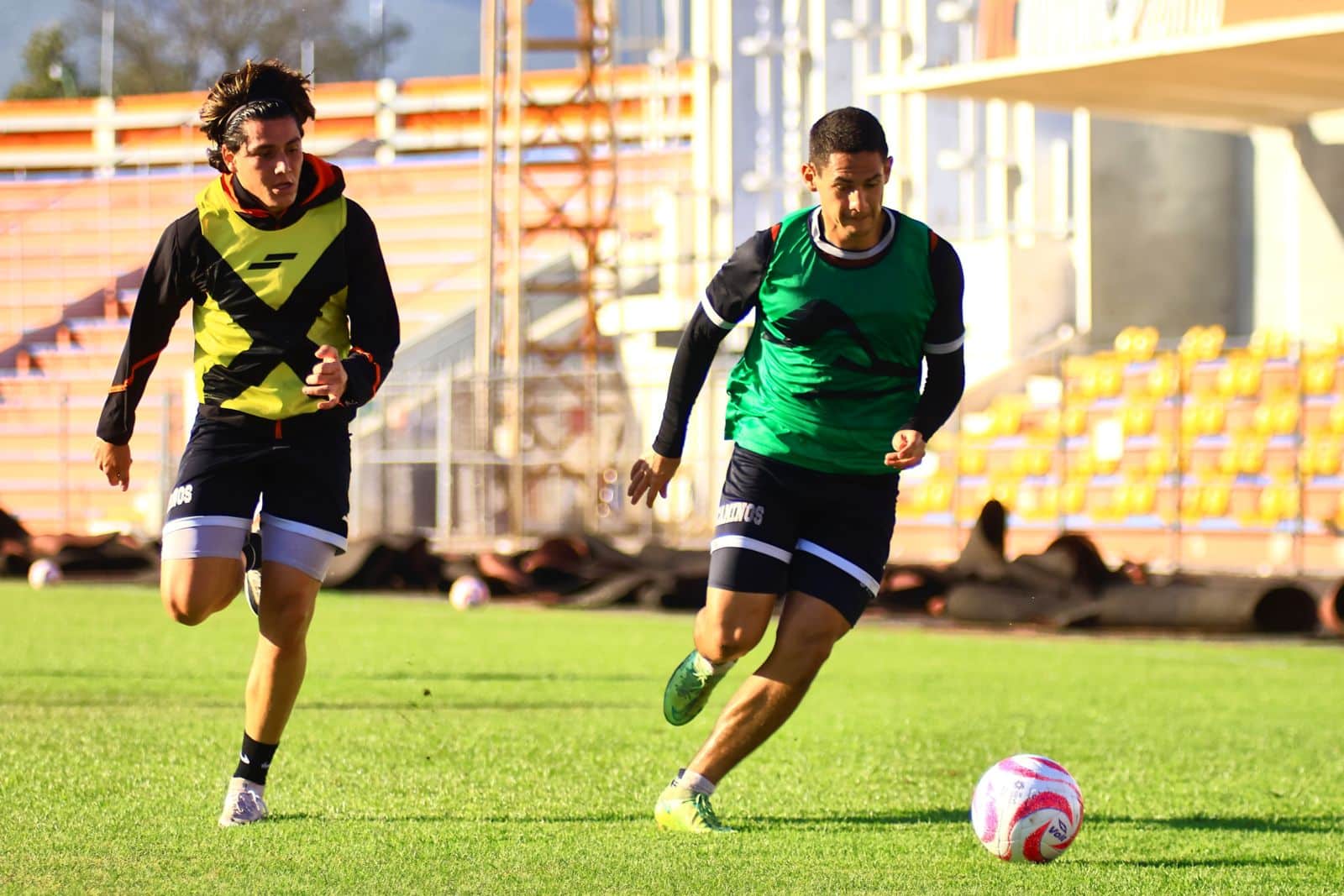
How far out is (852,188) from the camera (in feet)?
17.9

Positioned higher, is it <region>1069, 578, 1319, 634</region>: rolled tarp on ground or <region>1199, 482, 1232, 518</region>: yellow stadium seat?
<region>1199, 482, 1232, 518</region>: yellow stadium seat

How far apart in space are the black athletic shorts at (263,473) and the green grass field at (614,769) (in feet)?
2.89

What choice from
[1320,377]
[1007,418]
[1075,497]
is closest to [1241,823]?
[1320,377]

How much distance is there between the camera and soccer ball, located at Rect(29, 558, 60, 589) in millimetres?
19031

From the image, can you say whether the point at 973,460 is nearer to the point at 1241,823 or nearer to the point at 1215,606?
the point at 1215,606

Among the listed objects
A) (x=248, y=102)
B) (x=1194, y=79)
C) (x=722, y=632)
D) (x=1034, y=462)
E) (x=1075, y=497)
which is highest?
(x=1194, y=79)

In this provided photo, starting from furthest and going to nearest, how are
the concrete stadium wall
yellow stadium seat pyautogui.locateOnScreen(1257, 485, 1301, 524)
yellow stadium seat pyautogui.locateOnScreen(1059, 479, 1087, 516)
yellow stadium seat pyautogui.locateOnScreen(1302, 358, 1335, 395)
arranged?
the concrete stadium wall, yellow stadium seat pyautogui.locateOnScreen(1059, 479, 1087, 516), yellow stadium seat pyautogui.locateOnScreen(1302, 358, 1335, 395), yellow stadium seat pyautogui.locateOnScreen(1257, 485, 1301, 524)

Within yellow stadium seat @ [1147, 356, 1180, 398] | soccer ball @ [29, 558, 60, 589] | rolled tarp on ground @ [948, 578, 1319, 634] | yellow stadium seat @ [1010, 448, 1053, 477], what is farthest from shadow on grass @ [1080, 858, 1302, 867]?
yellow stadium seat @ [1010, 448, 1053, 477]

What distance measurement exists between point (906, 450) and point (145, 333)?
2243mm

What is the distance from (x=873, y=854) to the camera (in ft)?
17.3

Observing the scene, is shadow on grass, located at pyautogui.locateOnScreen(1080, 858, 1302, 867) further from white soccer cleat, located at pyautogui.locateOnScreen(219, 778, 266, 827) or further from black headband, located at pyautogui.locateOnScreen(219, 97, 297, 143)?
black headband, located at pyautogui.locateOnScreen(219, 97, 297, 143)

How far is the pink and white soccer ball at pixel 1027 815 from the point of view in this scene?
5.19m

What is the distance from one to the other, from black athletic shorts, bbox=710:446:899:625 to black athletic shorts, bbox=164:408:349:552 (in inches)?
45.0

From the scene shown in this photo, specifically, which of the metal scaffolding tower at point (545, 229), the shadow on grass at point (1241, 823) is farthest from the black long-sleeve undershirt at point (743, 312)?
the metal scaffolding tower at point (545, 229)
